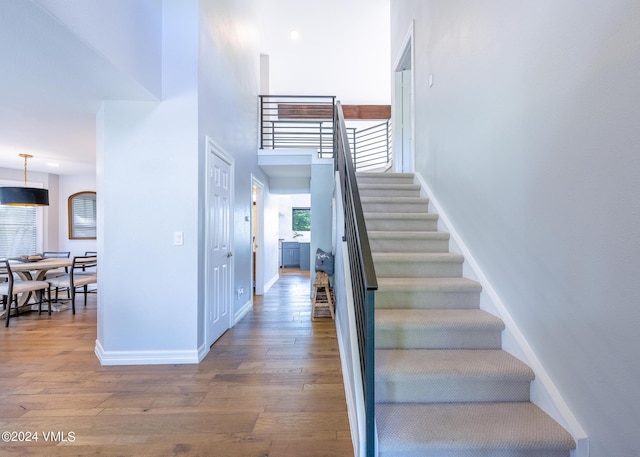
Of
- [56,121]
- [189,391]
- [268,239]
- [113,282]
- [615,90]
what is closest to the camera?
[615,90]

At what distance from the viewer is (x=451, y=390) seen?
1.60m

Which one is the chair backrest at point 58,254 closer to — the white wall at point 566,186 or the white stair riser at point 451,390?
the white stair riser at point 451,390

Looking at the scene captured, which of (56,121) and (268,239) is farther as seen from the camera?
(268,239)

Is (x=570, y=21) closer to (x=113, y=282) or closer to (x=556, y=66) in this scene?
(x=556, y=66)

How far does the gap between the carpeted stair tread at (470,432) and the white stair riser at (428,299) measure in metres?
0.71

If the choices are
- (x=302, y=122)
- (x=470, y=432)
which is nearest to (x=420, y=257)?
(x=470, y=432)

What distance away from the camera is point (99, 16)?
Answer: 184 centimetres

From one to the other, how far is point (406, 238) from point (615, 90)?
5.45 feet

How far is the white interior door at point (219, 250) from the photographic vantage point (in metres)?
3.01

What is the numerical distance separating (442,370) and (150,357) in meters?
2.43

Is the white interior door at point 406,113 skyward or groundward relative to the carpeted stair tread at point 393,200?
skyward

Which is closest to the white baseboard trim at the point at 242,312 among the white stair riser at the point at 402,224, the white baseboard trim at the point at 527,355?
the white stair riser at the point at 402,224

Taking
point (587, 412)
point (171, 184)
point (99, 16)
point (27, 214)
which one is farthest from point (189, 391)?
point (27, 214)

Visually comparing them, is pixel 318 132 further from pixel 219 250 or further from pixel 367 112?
pixel 219 250
